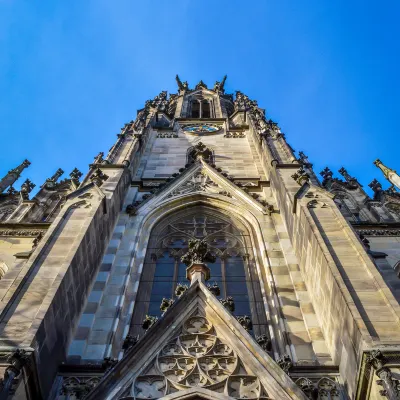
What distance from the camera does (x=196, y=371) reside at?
8.45m

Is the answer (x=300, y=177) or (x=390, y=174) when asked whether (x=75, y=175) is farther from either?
(x=390, y=174)

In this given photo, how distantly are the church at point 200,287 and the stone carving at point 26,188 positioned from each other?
0.04 meters

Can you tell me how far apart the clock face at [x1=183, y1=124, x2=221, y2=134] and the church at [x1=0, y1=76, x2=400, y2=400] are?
7026 millimetres

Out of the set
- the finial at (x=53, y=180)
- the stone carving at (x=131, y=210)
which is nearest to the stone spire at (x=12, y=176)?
the finial at (x=53, y=180)

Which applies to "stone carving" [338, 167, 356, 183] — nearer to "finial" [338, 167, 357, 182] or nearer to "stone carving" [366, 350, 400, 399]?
"finial" [338, 167, 357, 182]

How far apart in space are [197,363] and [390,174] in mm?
14465

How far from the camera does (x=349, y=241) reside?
34.3 ft

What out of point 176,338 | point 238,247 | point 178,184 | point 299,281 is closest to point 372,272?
point 299,281

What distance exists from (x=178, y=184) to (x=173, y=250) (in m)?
4.07

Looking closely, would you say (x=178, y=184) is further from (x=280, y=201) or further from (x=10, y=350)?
(x=10, y=350)

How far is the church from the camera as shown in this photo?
808 cm

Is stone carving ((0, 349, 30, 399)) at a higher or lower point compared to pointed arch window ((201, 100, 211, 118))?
lower

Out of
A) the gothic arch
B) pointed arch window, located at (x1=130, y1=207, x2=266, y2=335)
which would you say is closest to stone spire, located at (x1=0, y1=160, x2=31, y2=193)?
the gothic arch

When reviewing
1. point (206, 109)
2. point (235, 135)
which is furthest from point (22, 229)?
point (206, 109)
